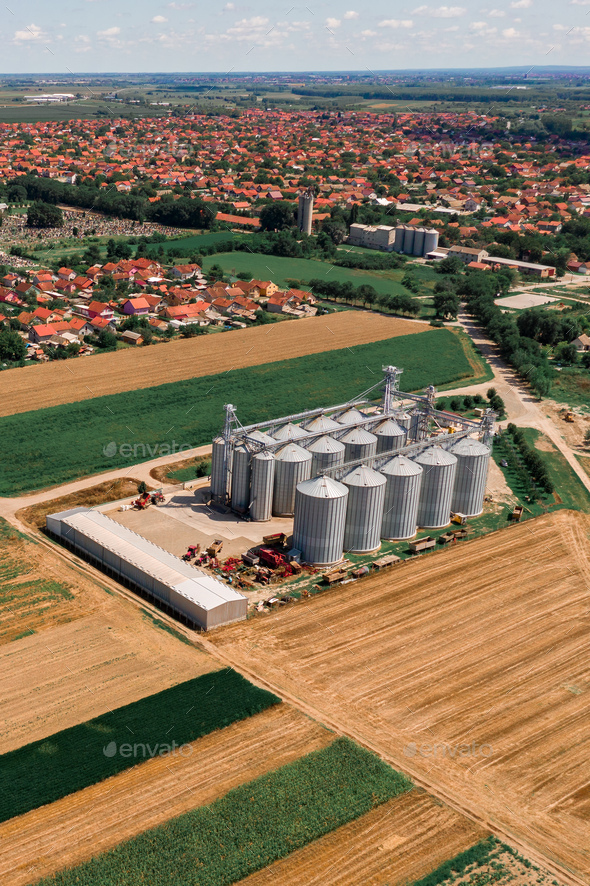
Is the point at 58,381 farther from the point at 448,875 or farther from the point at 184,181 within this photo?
the point at 184,181

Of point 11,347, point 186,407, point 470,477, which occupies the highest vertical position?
point 11,347

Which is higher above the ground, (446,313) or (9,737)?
(446,313)

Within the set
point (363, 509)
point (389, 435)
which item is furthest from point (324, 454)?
point (389, 435)

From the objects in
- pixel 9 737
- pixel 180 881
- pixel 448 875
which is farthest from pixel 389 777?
pixel 9 737

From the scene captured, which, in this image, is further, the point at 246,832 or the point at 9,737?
the point at 9,737

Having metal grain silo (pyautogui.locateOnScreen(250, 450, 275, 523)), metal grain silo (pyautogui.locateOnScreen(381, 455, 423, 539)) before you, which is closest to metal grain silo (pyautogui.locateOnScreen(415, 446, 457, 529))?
metal grain silo (pyautogui.locateOnScreen(381, 455, 423, 539))

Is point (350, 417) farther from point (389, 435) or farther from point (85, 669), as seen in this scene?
point (85, 669)

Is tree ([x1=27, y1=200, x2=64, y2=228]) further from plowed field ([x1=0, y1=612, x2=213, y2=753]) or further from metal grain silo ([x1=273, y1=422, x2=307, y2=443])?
plowed field ([x1=0, y1=612, x2=213, y2=753])
